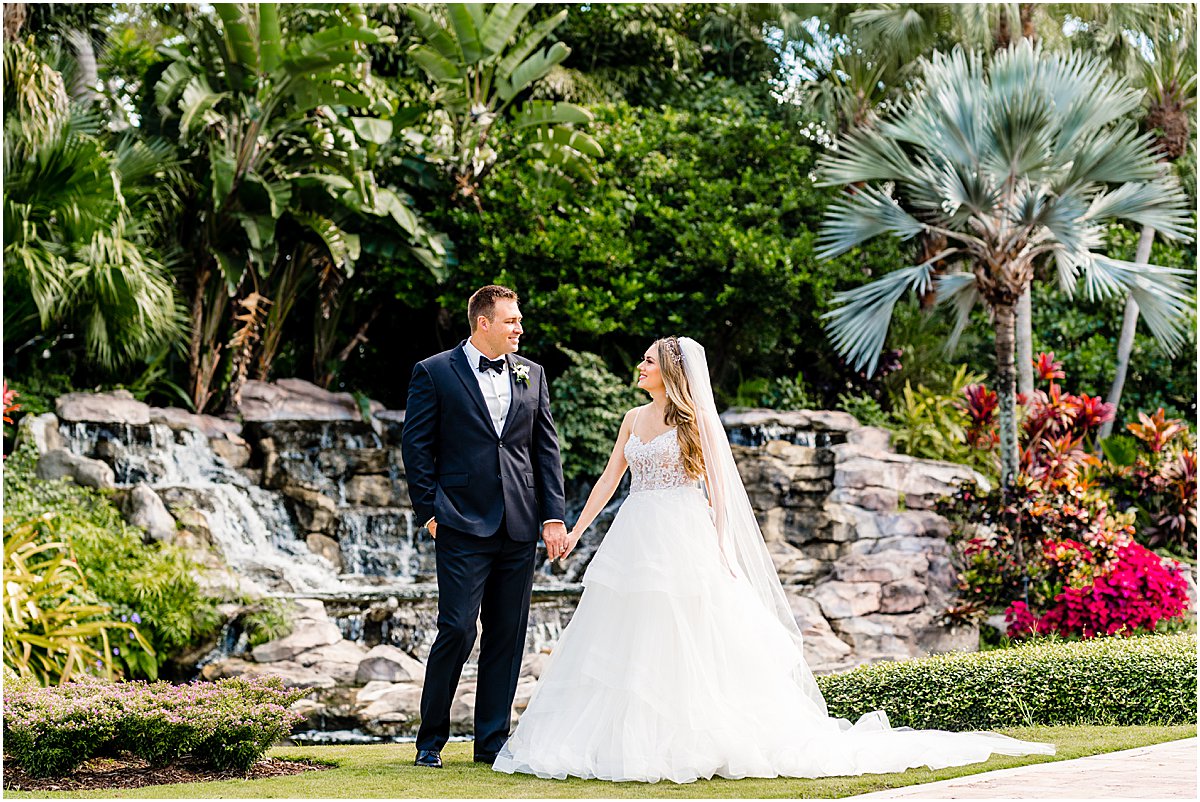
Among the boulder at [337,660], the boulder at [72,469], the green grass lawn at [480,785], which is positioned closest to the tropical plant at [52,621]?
the boulder at [337,660]

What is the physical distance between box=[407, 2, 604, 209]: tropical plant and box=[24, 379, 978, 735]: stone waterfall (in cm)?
378

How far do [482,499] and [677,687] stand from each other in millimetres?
1208

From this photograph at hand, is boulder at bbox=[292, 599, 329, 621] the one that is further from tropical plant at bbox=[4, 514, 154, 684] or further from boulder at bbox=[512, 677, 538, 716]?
boulder at bbox=[512, 677, 538, 716]

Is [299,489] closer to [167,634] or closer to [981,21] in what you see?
[167,634]

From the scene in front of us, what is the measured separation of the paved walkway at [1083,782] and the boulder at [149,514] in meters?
8.76

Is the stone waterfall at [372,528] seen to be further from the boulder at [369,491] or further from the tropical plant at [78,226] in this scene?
the tropical plant at [78,226]

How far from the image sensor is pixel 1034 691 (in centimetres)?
711

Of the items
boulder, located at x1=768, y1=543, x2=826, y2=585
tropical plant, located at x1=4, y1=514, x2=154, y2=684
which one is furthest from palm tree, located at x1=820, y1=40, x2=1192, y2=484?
tropical plant, located at x1=4, y1=514, x2=154, y2=684

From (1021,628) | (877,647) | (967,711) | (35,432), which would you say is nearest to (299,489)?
(35,432)

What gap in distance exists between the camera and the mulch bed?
520cm

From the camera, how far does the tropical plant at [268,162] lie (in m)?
14.6

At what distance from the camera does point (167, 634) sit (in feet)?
32.1

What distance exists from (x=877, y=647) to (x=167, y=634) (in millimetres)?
6278

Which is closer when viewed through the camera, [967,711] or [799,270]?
[967,711]
